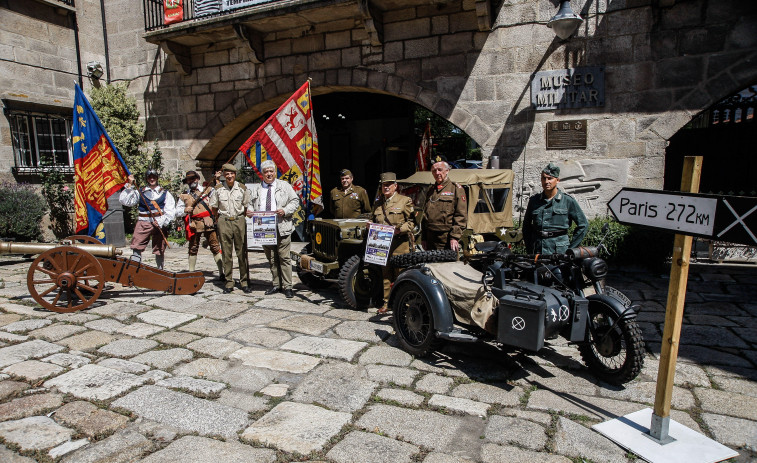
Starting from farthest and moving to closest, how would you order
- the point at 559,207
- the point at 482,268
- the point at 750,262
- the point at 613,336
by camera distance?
1. the point at 750,262
2. the point at 559,207
3. the point at 482,268
4. the point at 613,336

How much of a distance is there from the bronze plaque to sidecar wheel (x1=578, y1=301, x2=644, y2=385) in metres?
4.87

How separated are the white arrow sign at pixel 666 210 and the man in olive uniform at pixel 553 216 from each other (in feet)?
5.31

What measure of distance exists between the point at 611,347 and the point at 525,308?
83 cm

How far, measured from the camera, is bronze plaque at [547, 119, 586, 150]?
814cm

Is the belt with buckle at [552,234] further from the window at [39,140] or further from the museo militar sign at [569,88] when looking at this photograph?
the window at [39,140]

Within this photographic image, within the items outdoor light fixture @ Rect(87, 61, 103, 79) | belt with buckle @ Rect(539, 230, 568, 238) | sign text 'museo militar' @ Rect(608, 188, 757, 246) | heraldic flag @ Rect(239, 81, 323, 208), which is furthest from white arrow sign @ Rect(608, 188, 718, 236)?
outdoor light fixture @ Rect(87, 61, 103, 79)

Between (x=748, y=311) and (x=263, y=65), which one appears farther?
(x=263, y=65)

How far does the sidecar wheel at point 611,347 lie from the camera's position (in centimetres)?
353

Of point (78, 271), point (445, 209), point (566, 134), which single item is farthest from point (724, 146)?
point (78, 271)

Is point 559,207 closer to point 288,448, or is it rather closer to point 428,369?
point 428,369

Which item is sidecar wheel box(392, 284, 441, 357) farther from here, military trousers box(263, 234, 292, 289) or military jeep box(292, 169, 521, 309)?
military trousers box(263, 234, 292, 289)

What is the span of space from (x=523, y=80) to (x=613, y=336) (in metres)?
5.85

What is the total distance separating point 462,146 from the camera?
81.1ft

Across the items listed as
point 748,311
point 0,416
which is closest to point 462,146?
point 748,311
